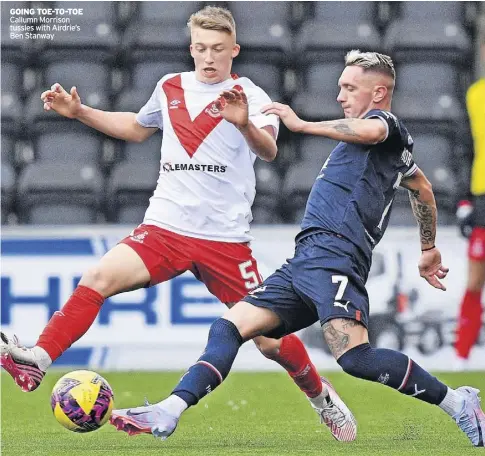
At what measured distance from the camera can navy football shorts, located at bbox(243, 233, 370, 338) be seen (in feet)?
19.9

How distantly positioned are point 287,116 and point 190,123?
1.42m

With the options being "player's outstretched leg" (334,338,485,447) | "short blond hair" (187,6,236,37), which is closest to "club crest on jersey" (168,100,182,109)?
"short blond hair" (187,6,236,37)

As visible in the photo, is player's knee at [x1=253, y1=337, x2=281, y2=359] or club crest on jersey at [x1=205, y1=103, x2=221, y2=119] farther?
club crest on jersey at [x1=205, y1=103, x2=221, y2=119]

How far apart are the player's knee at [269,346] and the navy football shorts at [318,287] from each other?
0.71 m

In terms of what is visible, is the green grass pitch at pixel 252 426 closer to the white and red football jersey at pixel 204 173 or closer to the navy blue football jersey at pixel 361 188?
the navy blue football jersey at pixel 361 188

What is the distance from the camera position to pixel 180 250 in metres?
7.07

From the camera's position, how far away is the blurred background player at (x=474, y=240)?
33.9 feet

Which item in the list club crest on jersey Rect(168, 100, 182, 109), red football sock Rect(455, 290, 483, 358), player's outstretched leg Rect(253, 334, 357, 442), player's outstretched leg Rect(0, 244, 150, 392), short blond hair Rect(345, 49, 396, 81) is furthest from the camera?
red football sock Rect(455, 290, 483, 358)

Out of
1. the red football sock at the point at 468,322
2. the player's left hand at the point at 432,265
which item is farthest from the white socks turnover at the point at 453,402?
the red football sock at the point at 468,322

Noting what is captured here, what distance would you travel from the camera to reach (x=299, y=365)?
23.2 ft

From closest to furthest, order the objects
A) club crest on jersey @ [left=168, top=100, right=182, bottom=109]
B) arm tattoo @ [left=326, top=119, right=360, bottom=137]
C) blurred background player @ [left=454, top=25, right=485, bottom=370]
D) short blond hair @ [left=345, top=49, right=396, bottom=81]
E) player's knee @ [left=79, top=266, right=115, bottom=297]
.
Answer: arm tattoo @ [left=326, top=119, right=360, bottom=137] → short blond hair @ [left=345, top=49, right=396, bottom=81] → player's knee @ [left=79, top=266, right=115, bottom=297] → club crest on jersey @ [left=168, top=100, right=182, bottom=109] → blurred background player @ [left=454, top=25, right=485, bottom=370]

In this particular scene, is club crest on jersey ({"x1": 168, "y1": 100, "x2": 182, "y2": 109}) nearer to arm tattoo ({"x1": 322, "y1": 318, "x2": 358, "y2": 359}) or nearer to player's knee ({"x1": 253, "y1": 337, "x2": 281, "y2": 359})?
player's knee ({"x1": 253, "y1": 337, "x2": 281, "y2": 359})

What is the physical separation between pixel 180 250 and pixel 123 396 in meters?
2.24

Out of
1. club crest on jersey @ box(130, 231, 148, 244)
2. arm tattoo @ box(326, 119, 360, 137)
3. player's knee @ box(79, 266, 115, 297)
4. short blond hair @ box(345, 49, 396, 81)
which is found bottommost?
player's knee @ box(79, 266, 115, 297)
